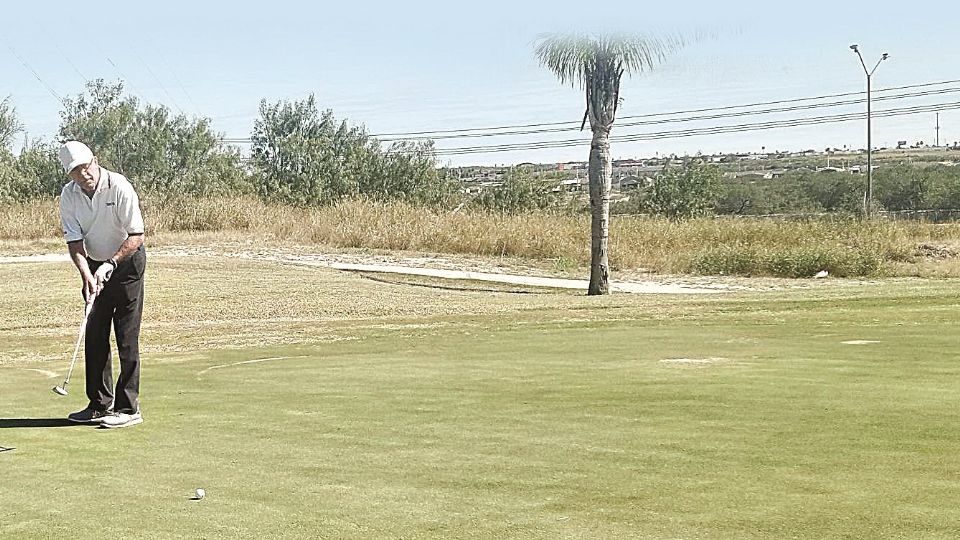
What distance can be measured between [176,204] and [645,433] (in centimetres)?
4315

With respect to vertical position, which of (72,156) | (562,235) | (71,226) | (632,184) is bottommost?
(562,235)

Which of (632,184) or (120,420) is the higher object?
(632,184)

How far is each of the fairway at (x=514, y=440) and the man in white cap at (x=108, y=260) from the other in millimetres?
314

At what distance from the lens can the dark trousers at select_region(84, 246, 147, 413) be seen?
29.0 feet

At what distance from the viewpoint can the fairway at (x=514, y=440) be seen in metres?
5.80

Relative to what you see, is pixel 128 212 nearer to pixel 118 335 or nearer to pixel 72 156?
pixel 72 156

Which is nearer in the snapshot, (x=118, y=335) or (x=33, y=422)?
(x=33, y=422)

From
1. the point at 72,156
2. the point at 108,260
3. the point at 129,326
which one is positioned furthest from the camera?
the point at 129,326

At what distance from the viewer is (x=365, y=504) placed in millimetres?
6137

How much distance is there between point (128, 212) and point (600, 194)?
22959 millimetres

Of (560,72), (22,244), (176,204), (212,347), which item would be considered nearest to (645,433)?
(212,347)

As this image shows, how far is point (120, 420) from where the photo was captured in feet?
28.4

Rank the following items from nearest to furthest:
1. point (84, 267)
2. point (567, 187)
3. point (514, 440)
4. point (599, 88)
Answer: point (514, 440) → point (84, 267) → point (599, 88) → point (567, 187)

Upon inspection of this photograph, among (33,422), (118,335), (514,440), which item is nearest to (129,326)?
(118,335)
